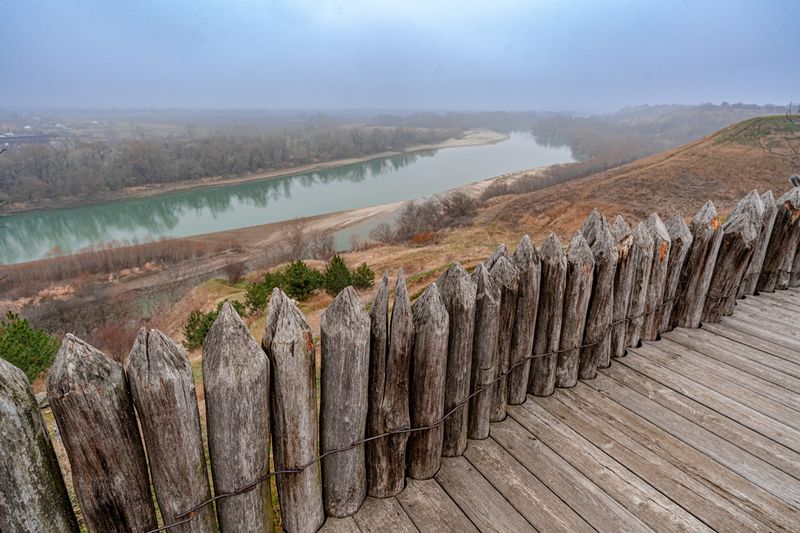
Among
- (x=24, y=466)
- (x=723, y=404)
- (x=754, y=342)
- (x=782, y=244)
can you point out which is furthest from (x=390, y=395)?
(x=782, y=244)

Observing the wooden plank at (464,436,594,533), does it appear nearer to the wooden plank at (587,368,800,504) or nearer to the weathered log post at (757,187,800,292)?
the wooden plank at (587,368,800,504)

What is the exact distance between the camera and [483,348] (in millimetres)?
2287

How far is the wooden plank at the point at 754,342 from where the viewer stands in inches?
125

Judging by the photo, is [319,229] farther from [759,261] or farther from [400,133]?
[400,133]

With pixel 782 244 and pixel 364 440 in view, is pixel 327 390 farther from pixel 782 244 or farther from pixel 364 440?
pixel 782 244

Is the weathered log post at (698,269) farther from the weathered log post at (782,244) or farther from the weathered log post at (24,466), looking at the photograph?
the weathered log post at (24,466)

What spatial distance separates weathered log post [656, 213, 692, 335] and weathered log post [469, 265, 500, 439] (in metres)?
1.74

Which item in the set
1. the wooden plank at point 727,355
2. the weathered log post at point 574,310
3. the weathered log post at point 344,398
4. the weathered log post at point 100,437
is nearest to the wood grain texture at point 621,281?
the weathered log post at point 574,310

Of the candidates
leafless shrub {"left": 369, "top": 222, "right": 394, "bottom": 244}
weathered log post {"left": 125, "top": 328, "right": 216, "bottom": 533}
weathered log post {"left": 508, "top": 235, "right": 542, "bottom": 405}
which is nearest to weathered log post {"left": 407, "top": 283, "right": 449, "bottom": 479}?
weathered log post {"left": 508, "top": 235, "right": 542, "bottom": 405}

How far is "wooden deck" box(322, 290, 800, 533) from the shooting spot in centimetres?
193

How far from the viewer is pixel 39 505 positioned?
4.24 ft

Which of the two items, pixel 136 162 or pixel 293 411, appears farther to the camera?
pixel 136 162

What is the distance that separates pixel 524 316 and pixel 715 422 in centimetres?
129

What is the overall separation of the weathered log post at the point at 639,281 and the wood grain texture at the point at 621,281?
0.05 metres
